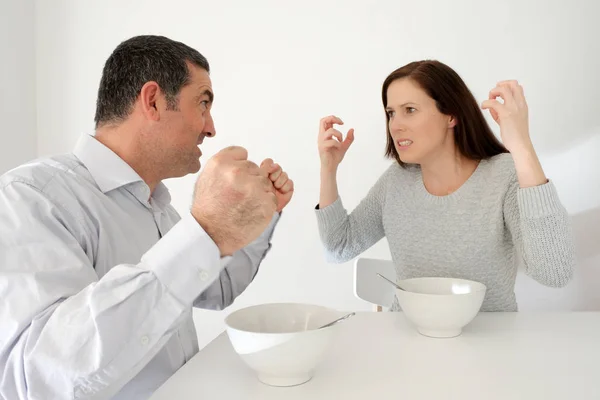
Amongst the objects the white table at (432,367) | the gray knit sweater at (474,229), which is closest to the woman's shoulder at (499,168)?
the gray knit sweater at (474,229)

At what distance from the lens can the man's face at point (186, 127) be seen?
0.94m

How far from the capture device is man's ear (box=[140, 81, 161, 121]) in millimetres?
914

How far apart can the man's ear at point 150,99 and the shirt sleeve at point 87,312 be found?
349mm

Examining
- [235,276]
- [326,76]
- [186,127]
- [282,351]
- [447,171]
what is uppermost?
[326,76]

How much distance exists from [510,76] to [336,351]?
1267 mm

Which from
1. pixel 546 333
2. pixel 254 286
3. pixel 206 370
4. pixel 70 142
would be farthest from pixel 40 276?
pixel 70 142

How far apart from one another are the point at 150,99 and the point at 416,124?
0.67m

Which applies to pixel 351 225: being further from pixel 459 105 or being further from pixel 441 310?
pixel 441 310

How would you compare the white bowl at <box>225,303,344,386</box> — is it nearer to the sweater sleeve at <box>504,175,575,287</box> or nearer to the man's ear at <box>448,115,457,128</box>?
the sweater sleeve at <box>504,175,575,287</box>

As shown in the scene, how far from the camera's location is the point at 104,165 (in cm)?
88

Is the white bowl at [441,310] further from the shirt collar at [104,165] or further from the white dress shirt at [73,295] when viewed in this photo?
the shirt collar at [104,165]

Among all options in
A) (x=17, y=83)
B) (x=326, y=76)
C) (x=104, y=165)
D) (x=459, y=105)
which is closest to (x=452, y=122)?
(x=459, y=105)

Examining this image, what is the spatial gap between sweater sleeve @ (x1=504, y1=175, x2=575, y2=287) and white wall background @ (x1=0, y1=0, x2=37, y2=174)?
1757 mm

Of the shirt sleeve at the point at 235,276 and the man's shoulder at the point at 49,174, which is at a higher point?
the man's shoulder at the point at 49,174
